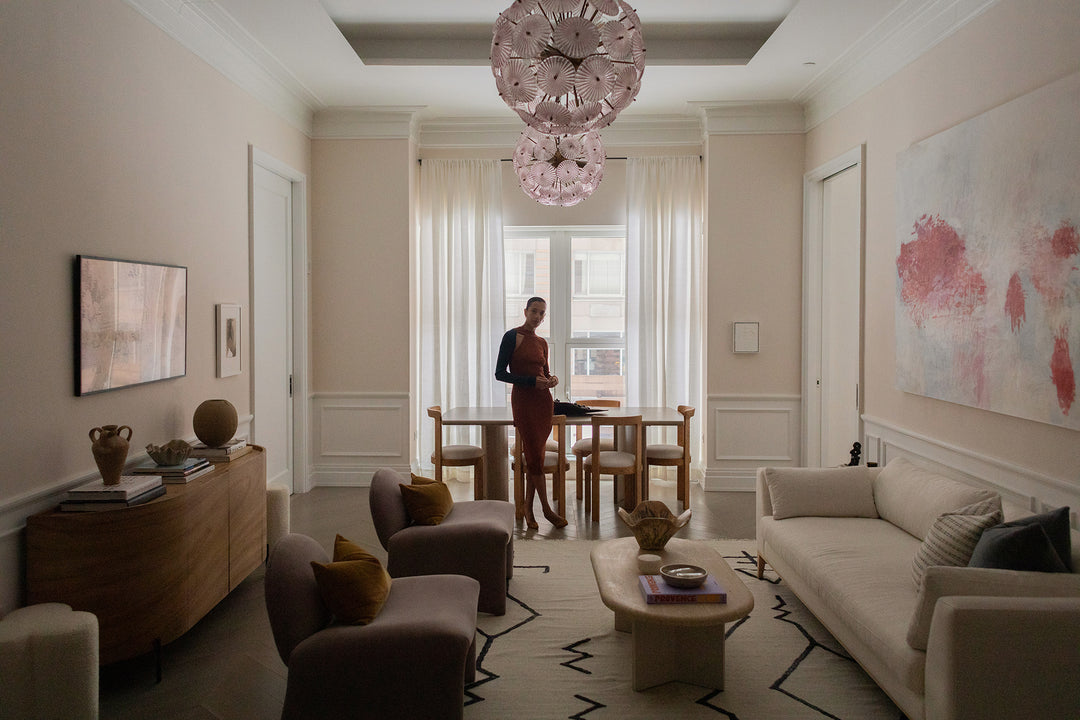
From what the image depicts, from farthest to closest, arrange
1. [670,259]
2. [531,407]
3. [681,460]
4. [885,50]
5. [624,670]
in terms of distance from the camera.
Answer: [670,259], [681,460], [531,407], [885,50], [624,670]

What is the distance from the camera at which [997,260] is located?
339cm

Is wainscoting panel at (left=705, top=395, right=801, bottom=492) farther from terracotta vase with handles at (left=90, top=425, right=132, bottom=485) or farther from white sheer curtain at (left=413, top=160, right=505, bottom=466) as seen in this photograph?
terracotta vase with handles at (left=90, top=425, right=132, bottom=485)

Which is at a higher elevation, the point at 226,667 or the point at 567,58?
the point at 567,58

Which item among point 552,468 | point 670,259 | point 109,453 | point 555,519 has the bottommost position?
point 555,519

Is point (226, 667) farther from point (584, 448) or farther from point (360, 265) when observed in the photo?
point (360, 265)

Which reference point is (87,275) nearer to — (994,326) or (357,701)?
(357,701)

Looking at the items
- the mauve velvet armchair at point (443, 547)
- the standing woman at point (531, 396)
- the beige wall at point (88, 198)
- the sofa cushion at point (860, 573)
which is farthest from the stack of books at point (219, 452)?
the sofa cushion at point (860, 573)

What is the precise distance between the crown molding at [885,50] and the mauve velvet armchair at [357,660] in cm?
374

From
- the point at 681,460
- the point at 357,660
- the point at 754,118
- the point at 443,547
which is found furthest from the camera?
the point at 754,118

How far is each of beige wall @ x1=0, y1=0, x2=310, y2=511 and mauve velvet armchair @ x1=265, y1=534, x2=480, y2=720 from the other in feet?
3.91

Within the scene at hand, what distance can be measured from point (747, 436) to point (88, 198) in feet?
16.2

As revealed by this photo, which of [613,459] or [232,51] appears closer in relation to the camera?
[232,51]

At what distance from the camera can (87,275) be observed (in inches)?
124

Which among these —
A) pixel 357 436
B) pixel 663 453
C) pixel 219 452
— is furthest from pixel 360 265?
pixel 663 453
